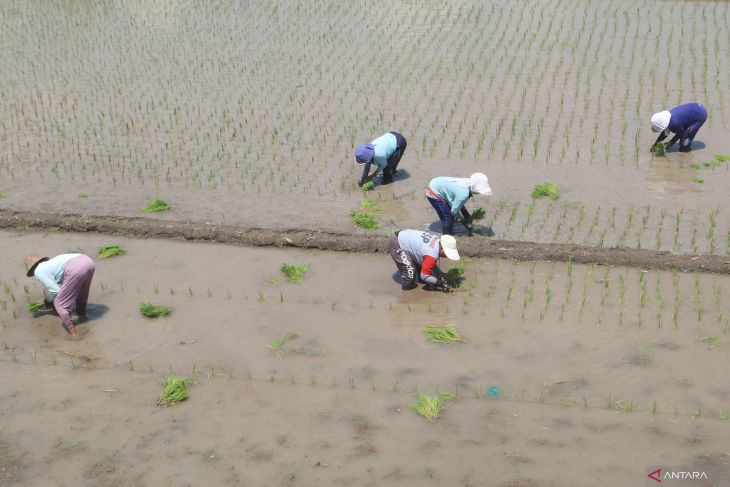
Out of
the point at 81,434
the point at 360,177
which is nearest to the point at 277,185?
the point at 360,177

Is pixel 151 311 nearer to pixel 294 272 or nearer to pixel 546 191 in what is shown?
pixel 294 272

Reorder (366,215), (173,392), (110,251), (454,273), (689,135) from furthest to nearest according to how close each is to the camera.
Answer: (689,135) → (366,215) → (110,251) → (454,273) → (173,392)

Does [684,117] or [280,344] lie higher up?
[684,117]

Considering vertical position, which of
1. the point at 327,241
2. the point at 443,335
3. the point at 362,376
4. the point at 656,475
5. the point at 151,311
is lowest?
the point at 656,475

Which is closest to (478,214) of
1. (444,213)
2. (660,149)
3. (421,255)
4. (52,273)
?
(444,213)

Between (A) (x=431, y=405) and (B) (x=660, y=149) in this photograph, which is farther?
(B) (x=660, y=149)

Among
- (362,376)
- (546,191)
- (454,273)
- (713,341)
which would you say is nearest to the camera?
(362,376)

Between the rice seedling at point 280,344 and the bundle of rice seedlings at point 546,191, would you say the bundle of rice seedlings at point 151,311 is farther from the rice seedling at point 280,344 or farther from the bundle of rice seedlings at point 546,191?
the bundle of rice seedlings at point 546,191

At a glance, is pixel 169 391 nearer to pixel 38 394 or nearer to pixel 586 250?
pixel 38 394
